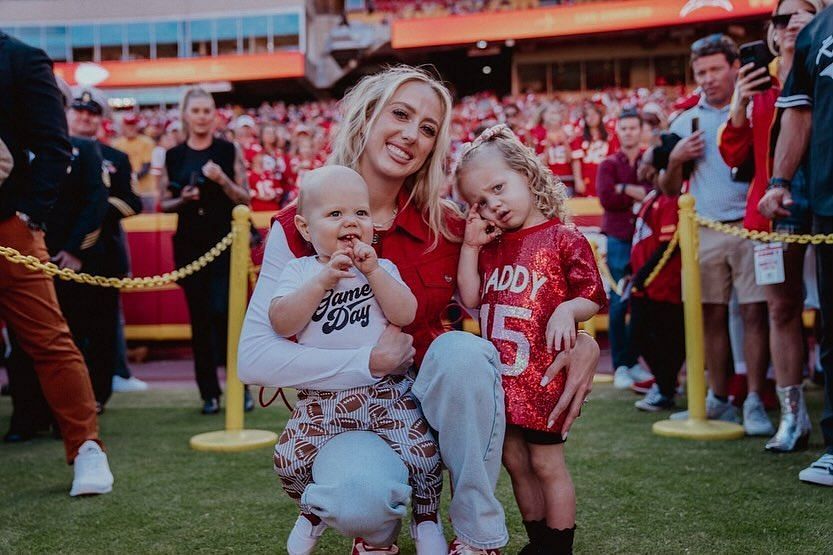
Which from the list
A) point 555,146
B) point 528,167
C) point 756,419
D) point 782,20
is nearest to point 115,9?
point 555,146

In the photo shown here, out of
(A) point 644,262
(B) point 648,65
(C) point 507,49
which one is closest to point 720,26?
(B) point 648,65

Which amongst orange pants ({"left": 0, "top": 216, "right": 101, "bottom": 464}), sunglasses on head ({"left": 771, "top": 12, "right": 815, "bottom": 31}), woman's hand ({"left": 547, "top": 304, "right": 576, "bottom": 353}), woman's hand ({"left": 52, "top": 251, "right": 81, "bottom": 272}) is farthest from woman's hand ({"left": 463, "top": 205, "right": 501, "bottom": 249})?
woman's hand ({"left": 52, "top": 251, "right": 81, "bottom": 272})

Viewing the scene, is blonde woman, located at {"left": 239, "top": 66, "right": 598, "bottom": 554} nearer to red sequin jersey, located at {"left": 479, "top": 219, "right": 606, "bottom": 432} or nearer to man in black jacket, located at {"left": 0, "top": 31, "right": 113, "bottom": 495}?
red sequin jersey, located at {"left": 479, "top": 219, "right": 606, "bottom": 432}

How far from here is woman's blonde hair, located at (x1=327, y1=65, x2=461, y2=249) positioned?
212cm

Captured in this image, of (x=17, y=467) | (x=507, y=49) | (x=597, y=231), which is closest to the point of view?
(x=17, y=467)

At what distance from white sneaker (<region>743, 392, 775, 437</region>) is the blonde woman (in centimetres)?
202

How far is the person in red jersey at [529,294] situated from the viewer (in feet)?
6.33

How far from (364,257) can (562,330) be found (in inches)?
19.1

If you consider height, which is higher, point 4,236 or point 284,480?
point 4,236

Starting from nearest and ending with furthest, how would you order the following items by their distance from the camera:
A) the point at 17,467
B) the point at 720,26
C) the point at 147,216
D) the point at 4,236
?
the point at 4,236 < the point at 17,467 < the point at 147,216 < the point at 720,26

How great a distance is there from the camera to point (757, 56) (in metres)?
3.33

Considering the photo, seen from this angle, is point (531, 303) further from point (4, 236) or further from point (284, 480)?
point (4, 236)

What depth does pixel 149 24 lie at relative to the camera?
32.6 metres

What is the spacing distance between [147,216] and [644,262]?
4.65 meters
